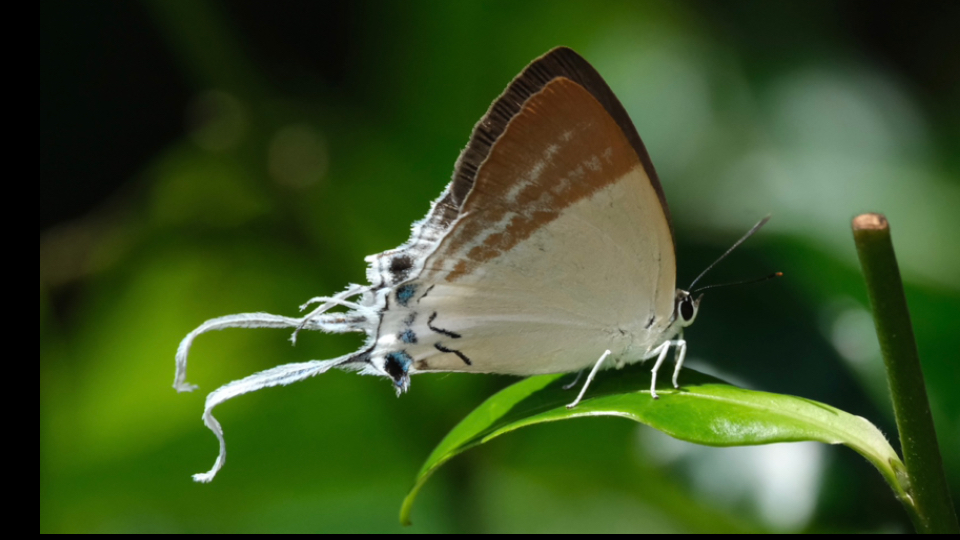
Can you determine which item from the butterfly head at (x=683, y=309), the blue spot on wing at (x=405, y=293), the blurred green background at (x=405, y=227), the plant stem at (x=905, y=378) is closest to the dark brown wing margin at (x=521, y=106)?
the blue spot on wing at (x=405, y=293)

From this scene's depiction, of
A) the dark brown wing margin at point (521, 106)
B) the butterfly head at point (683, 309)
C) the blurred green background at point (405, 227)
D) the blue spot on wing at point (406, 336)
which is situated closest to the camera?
the dark brown wing margin at point (521, 106)

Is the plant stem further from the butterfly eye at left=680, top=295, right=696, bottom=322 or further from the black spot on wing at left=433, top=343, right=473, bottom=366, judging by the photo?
the black spot on wing at left=433, top=343, right=473, bottom=366

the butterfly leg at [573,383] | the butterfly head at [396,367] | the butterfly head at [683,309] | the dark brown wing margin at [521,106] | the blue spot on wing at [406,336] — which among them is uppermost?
the dark brown wing margin at [521,106]

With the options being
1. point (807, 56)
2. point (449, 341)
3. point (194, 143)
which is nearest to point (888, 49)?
point (807, 56)

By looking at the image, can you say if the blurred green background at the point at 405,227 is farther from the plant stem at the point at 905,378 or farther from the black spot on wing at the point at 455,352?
the plant stem at the point at 905,378

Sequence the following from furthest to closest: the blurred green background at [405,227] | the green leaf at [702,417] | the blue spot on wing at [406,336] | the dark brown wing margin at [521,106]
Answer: the blurred green background at [405,227] → the blue spot on wing at [406,336] → the dark brown wing margin at [521,106] → the green leaf at [702,417]

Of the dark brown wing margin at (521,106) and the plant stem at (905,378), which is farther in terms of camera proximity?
the dark brown wing margin at (521,106)

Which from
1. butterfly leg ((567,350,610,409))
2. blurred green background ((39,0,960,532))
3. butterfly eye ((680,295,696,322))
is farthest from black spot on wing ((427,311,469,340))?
blurred green background ((39,0,960,532))
